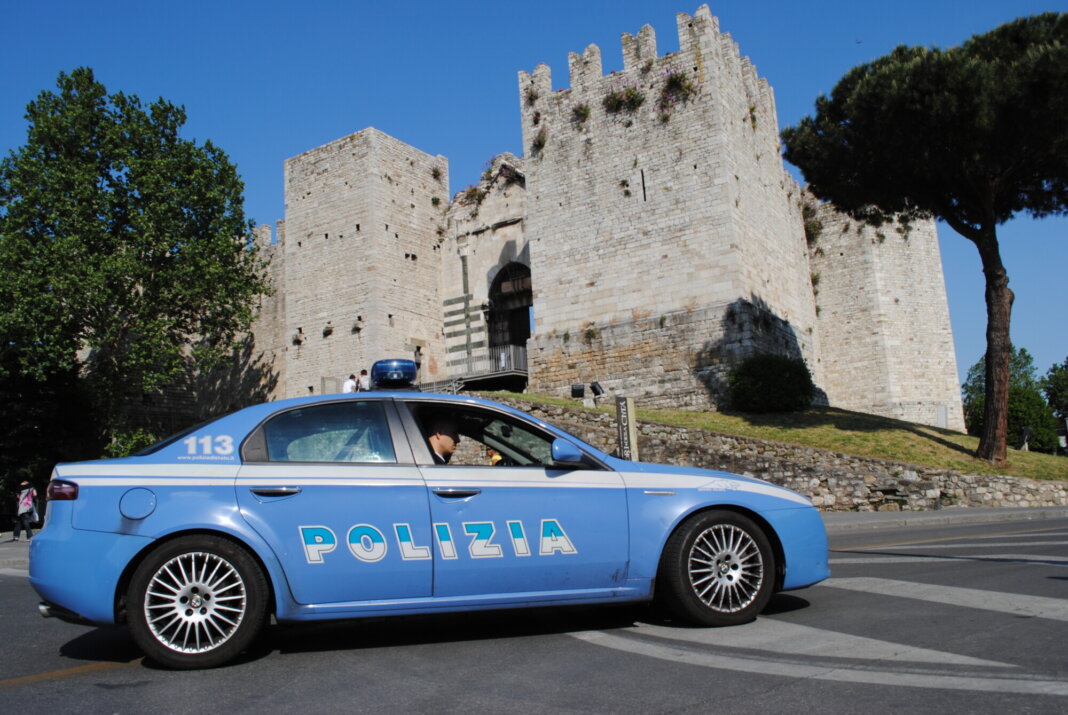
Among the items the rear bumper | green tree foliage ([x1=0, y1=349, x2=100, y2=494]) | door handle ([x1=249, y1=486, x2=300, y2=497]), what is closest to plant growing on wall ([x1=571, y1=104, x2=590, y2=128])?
green tree foliage ([x1=0, y1=349, x2=100, y2=494])

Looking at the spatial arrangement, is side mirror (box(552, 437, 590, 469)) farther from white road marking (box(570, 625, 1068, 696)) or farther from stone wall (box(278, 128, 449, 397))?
stone wall (box(278, 128, 449, 397))

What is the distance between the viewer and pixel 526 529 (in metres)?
4.35

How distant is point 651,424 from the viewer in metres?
18.7

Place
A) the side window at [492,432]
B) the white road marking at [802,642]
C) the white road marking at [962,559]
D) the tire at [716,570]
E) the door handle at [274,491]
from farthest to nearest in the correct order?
the white road marking at [962,559], the side window at [492,432], the tire at [716,570], the door handle at [274,491], the white road marking at [802,642]

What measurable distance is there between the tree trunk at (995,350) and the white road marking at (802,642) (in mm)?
15348

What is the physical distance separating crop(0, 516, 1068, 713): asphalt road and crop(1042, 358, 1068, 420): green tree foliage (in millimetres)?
71309

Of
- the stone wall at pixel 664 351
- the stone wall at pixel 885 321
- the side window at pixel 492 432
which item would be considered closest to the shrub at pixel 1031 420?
the stone wall at pixel 885 321

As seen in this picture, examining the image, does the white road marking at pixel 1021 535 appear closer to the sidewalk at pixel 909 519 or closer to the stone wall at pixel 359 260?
the sidewalk at pixel 909 519

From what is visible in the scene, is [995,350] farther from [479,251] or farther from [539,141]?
[479,251]

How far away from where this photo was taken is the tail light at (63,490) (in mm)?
4055

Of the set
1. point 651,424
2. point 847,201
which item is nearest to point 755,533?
point 651,424

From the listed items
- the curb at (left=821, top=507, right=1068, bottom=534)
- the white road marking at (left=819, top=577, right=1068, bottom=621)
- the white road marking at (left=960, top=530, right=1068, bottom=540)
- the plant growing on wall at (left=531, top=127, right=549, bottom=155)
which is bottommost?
the curb at (left=821, top=507, right=1068, bottom=534)

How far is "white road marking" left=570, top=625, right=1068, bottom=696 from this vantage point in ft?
9.92

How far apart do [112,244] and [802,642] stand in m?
24.7
